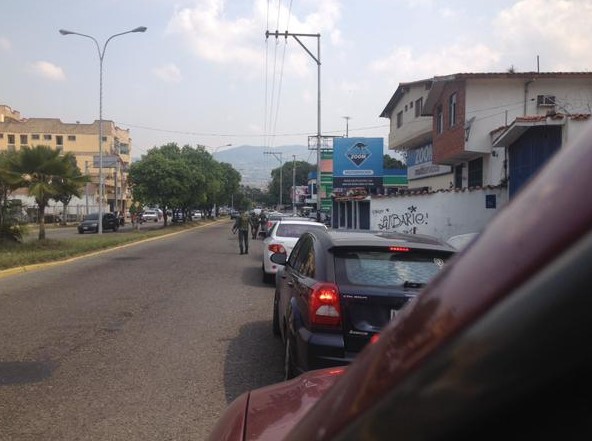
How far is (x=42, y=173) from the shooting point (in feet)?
70.7

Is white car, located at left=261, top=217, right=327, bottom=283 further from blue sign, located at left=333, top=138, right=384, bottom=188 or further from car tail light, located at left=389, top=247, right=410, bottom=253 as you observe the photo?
blue sign, located at left=333, top=138, right=384, bottom=188

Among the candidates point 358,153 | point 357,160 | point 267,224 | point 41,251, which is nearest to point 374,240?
point 41,251

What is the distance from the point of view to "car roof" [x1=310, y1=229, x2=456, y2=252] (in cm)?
512

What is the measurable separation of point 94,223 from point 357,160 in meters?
18.3

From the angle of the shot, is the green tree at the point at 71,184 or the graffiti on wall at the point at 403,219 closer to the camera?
the graffiti on wall at the point at 403,219

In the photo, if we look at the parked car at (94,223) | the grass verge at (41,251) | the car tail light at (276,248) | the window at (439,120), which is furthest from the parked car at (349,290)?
the parked car at (94,223)

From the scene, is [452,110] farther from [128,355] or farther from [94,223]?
[94,223]

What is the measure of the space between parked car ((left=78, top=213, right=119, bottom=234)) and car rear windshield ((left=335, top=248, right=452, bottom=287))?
38.5 metres

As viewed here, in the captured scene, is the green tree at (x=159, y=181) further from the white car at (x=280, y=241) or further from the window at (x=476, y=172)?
the white car at (x=280, y=241)

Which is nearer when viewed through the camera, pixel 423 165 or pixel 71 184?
Result: pixel 71 184

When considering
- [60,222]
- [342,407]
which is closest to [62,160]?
[342,407]

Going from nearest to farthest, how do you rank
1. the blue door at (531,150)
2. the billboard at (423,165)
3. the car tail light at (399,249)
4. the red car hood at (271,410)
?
the red car hood at (271,410) → the car tail light at (399,249) → the blue door at (531,150) → the billboard at (423,165)

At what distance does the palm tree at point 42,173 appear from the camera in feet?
69.6

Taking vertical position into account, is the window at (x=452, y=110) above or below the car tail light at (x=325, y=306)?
Result: above
